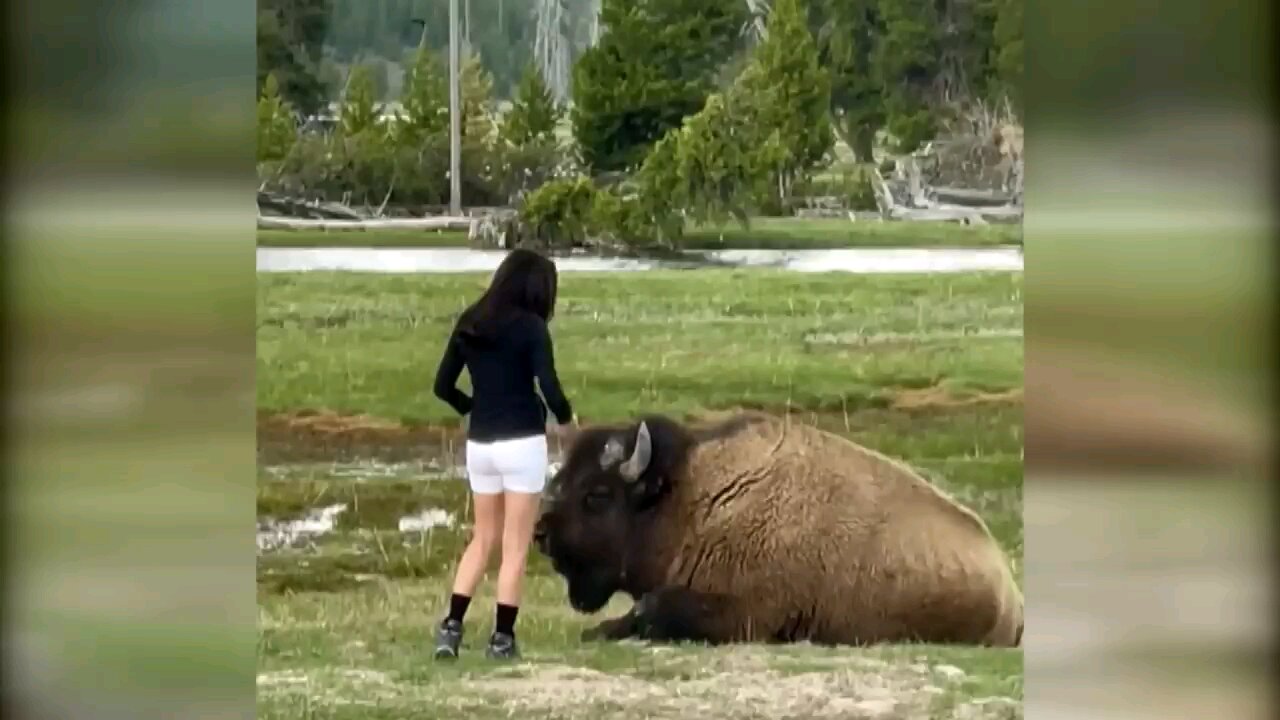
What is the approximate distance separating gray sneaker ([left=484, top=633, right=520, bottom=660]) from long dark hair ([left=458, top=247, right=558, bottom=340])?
396 millimetres

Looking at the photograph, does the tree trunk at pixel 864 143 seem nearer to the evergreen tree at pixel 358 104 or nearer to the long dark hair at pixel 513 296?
the long dark hair at pixel 513 296

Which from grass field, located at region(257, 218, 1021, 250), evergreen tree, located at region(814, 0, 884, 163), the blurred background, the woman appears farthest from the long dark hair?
evergreen tree, located at region(814, 0, 884, 163)

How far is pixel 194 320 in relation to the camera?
198 centimetres

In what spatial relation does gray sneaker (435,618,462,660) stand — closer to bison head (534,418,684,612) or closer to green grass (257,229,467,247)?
bison head (534,418,684,612)

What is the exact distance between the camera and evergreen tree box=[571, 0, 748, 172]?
75.9 inches

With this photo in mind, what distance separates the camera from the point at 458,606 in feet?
6.25

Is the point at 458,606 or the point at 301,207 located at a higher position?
the point at 301,207

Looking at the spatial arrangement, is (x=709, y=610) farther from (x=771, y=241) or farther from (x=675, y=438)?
(x=771, y=241)

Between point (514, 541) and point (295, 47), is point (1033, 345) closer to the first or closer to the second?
point (514, 541)

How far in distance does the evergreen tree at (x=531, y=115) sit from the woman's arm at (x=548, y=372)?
25cm

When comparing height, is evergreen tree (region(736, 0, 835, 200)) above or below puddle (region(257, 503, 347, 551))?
above

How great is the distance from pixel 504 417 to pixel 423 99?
0.44 metres

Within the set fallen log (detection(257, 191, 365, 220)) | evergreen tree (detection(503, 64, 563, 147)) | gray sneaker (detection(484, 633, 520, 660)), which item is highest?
evergreen tree (detection(503, 64, 563, 147))

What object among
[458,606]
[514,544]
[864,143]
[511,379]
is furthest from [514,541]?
[864,143]
